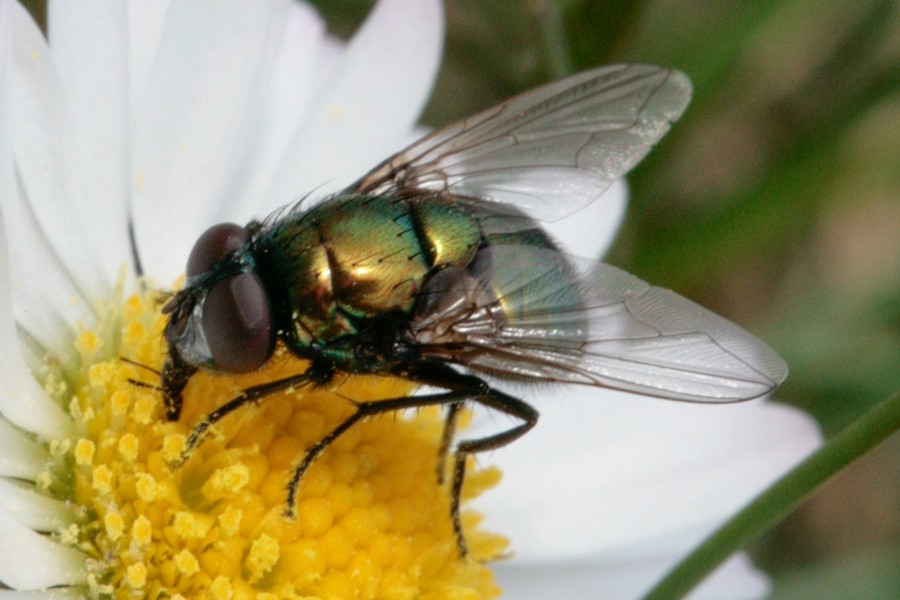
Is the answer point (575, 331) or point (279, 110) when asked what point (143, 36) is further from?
point (575, 331)

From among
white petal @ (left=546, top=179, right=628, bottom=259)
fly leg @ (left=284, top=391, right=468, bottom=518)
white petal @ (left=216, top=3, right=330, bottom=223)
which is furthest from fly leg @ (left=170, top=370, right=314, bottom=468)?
white petal @ (left=546, top=179, right=628, bottom=259)

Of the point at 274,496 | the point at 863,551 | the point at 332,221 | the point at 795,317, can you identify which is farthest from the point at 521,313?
the point at 863,551

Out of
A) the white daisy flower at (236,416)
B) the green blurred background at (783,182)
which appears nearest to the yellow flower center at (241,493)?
the white daisy flower at (236,416)

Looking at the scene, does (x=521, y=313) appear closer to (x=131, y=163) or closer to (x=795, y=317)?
(x=131, y=163)

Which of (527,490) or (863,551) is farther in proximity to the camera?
(863,551)

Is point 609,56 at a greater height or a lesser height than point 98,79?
greater
